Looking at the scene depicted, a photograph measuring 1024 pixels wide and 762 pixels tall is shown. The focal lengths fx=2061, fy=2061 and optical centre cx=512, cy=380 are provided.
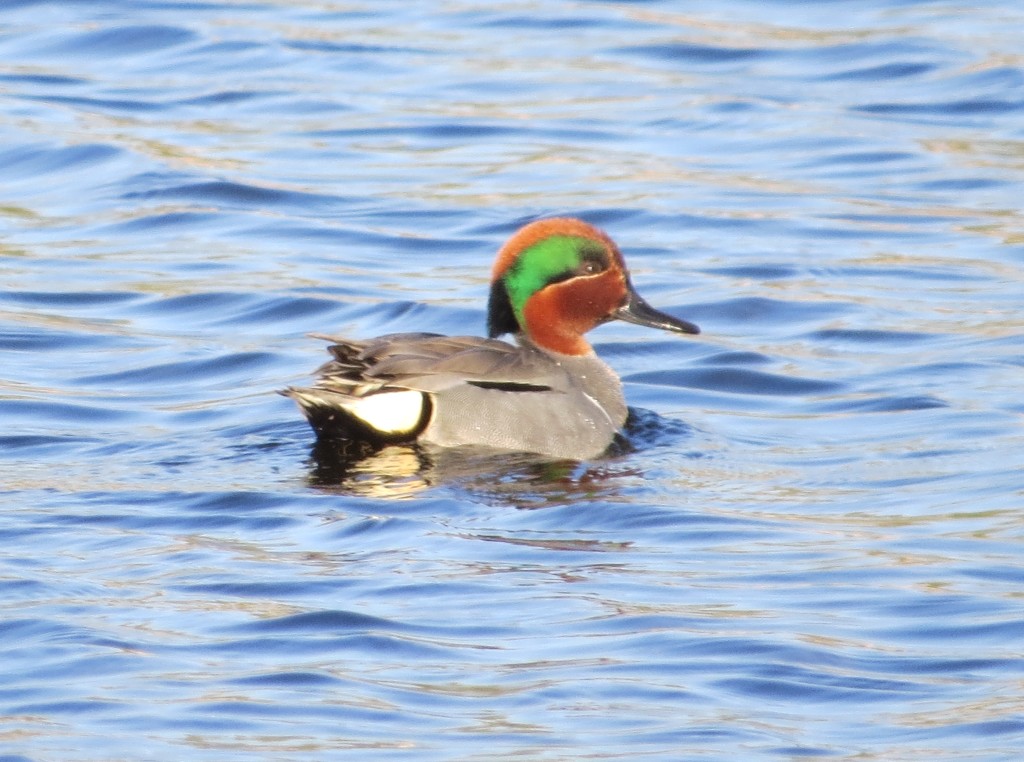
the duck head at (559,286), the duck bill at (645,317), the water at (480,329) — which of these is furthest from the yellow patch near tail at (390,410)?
the duck bill at (645,317)

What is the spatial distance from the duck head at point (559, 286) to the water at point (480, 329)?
65cm

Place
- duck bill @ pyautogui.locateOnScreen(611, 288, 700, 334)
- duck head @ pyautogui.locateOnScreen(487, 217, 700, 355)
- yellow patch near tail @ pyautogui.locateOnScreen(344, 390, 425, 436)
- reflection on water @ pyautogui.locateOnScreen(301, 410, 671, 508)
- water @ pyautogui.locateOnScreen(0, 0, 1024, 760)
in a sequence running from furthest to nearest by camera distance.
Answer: duck bill @ pyautogui.locateOnScreen(611, 288, 700, 334), duck head @ pyautogui.locateOnScreen(487, 217, 700, 355), yellow patch near tail @ pyautogui.locateOnScreen(344, 390, 425, 436), reflection on water @ pyautogui.locateOnScreen(301, 410, 671, 508), water @ pyautogui.locateOnScreen(0, 0, 1024, 760)

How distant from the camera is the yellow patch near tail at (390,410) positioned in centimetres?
809

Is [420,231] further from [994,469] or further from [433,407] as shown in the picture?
[994,469]

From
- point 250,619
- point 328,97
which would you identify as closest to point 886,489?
point 250,619

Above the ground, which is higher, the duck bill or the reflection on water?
the duck bill

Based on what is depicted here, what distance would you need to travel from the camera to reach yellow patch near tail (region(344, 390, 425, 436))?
8.09 m

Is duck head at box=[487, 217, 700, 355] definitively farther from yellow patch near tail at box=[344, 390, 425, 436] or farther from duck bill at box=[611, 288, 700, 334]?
yellow patch near tail at box=[344, 390, 425, 436]

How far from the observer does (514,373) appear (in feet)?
27.6

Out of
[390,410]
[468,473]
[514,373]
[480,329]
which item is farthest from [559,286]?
[480,329]

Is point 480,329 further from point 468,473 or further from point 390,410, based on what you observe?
point 468,473

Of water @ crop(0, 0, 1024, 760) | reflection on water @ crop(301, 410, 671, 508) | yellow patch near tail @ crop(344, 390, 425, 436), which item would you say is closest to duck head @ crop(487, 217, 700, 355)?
water @ crop(0, 0, 1024, 760)

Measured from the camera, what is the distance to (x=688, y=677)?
5.77 m

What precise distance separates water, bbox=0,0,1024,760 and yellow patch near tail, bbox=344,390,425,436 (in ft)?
0.69
